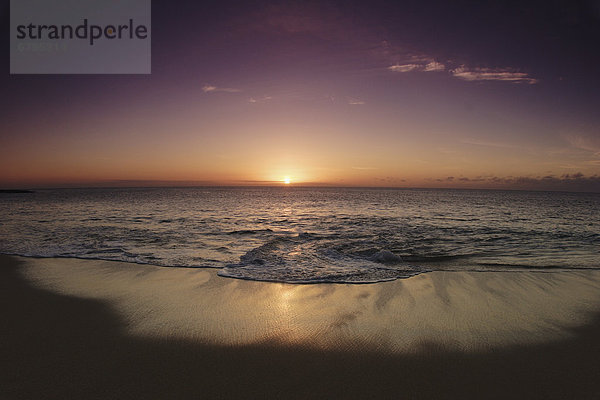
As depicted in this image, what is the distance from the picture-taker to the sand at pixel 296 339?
3408mm

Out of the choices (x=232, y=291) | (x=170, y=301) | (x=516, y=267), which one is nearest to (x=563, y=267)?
(x=516, y=267)

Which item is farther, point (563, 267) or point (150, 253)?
point (150, 253)

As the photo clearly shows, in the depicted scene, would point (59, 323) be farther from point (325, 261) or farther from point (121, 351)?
point (325, 261)

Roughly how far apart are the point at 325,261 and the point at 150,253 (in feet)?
20.3

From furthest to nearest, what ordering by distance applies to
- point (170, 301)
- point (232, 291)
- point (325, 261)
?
point (325, 261)
point (232, 291)
point (170, 301)

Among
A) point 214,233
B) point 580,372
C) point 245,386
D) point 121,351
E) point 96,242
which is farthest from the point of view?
point 214,233

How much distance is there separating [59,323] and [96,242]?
29.8 feet

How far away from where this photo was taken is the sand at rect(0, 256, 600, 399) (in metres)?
3.41

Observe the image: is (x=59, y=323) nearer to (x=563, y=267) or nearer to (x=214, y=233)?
(x=214, y=233)

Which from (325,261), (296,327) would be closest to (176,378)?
(296,327)

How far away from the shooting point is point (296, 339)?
4.52 metres

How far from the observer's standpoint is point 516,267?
9.38 meters

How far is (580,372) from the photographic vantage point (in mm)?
3686

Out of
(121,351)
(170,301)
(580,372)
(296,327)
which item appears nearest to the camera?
(580,372)
